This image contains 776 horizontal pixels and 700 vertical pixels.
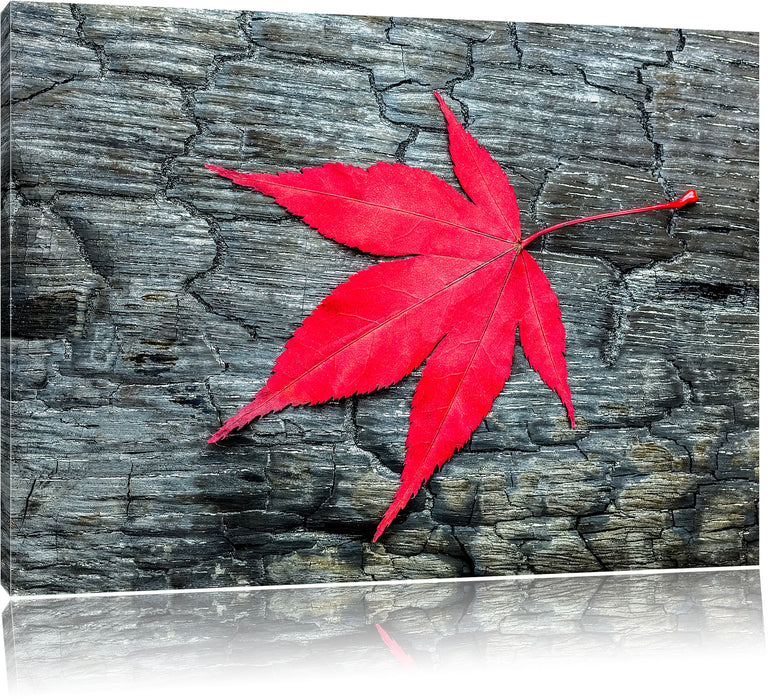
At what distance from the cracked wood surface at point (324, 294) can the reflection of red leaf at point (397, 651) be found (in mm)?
200

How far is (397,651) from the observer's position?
1068mm

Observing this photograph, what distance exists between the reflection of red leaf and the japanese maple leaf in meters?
0.22

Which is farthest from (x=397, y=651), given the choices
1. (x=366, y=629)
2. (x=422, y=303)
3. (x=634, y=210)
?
(x=634, y=210)

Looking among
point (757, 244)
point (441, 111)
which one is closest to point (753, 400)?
point (757, 244)

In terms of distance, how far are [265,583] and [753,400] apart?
83 cm

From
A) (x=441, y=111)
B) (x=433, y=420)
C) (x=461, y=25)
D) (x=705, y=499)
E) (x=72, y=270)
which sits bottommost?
(x=705, y=499)

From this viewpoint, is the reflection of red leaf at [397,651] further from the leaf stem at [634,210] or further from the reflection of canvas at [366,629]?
the leaf stem at [634,210]

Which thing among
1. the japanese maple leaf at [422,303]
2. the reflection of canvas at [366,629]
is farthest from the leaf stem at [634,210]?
the reflection of canvas at [366,629]

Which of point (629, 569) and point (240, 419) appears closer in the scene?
point (240, 419)

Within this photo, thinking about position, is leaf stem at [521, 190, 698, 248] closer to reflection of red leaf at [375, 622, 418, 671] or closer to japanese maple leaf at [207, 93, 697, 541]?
japanese maple leaf at [207, 93, 697, 541]

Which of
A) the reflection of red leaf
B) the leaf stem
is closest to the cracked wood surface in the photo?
the leaf stem

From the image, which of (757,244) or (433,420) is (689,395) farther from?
(433,420)

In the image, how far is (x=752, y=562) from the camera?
1417 mm

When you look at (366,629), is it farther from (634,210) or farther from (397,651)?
(634,210)
